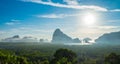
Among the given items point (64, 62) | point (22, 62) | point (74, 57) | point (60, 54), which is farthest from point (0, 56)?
point (74, 57)

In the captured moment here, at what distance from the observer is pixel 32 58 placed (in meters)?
110

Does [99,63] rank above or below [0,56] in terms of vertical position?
below

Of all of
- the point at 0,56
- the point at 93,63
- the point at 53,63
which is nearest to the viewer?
the point at 0,56

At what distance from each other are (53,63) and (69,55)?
9745 mm

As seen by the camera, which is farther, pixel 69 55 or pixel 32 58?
pixel 32 58

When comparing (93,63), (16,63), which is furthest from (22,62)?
(93,63)

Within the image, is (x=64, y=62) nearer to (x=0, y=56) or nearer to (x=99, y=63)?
(x=0, y=56)

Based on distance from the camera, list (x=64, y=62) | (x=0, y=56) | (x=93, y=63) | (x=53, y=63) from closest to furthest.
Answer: (x=0, y=56), (x=64, y=62), (x=53, y=63), (x=93, y=63)

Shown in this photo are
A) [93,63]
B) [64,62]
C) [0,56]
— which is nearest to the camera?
[0,56]

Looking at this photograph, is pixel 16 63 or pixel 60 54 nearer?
pixel 16 63

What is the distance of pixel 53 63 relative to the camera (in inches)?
3415

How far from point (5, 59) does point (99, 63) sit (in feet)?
173

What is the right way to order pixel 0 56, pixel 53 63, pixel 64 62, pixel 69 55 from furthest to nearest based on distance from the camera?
pixel 69 55 < pixel 53 63 < pixel 64 62 < pixel 0 56

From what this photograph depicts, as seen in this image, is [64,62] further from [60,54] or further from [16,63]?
[16,63]
